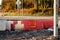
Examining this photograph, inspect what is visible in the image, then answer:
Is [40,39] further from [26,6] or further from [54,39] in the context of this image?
[26,6]

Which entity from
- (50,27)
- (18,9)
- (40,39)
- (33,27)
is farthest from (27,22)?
(18,9)

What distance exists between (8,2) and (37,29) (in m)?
19.5

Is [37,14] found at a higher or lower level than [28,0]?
lower

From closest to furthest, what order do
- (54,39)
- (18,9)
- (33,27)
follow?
(54,39) < (33,27) < (18,9)

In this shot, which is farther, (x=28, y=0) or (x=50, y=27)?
(x=28, y=0)

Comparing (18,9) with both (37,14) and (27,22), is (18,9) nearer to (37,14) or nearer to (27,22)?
(37,14)

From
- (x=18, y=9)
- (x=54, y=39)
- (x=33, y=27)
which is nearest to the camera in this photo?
(x=54, y=39)

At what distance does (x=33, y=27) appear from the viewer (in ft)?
49.2

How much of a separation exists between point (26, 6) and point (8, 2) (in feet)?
10.0

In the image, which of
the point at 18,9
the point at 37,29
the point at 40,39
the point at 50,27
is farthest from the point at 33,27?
the point at 18,9

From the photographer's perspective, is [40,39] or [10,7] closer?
[40,39]

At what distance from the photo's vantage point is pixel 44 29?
15.2m

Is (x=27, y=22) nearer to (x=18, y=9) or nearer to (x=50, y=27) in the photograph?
(x=50, y=27)

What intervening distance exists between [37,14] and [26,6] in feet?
7.49
